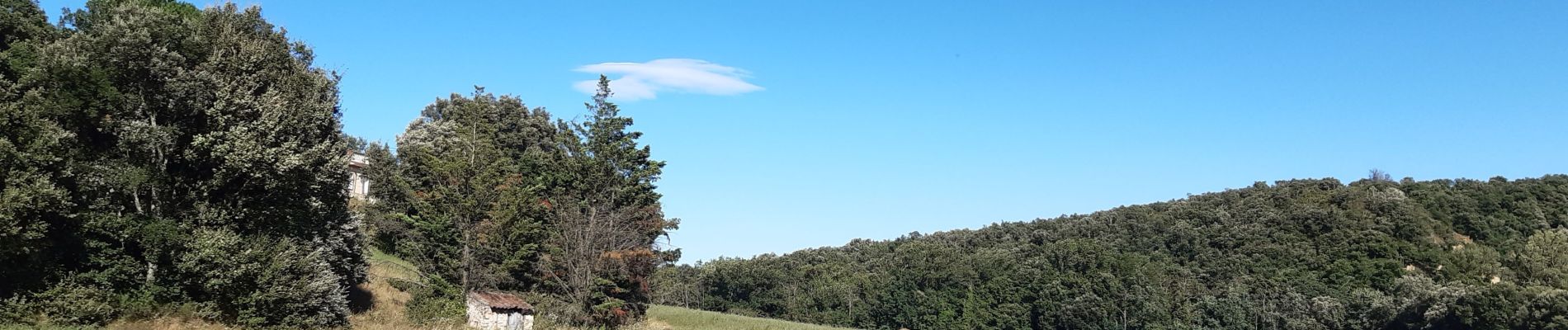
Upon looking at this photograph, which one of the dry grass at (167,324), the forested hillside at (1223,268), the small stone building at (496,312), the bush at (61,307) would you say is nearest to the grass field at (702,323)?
the forested hillside at (1223,268)

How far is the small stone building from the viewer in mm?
43281

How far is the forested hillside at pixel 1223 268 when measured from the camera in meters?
83.6

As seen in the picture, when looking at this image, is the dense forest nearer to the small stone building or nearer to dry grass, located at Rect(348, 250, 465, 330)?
dry grass, located at Rect(348, 250, 465, 330)

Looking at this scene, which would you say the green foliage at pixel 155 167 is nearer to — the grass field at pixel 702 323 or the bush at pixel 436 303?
the bush at pixel 436 303

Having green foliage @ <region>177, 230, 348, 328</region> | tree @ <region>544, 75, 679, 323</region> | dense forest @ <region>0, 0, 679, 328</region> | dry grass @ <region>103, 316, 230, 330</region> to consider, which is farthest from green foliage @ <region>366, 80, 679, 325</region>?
dry grass @ <region>103, 316, 230, 330</region>

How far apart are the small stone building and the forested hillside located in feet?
115

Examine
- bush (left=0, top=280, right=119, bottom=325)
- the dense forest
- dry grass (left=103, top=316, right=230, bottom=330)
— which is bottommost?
dry grass (left=103, top=316, right=230, bottom=330)

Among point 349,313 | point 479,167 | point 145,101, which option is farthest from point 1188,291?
point 145,101

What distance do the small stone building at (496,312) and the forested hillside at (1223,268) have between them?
115 feet

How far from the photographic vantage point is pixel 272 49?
102 ft

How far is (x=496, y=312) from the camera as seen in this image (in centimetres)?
4353

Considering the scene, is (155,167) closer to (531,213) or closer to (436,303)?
→ (436,303)

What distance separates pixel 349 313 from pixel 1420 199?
381 feet

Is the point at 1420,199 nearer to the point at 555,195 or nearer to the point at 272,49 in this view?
the point at 555,195
